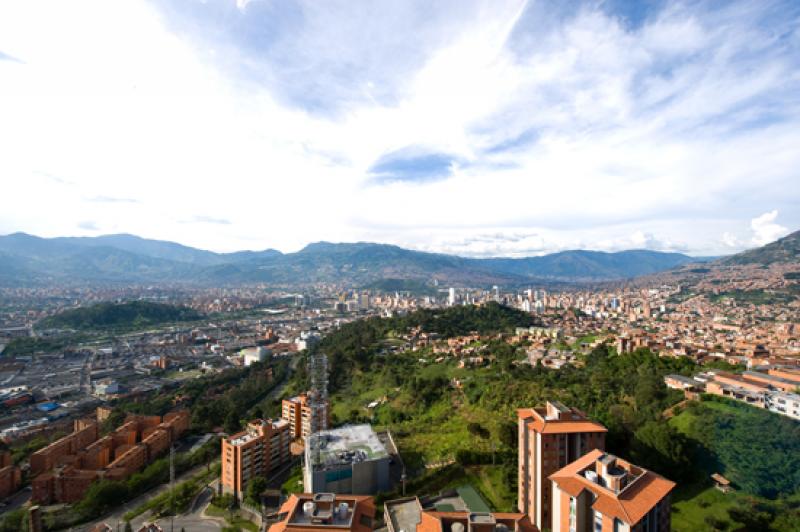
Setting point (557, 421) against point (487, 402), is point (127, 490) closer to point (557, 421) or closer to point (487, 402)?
point (487, 402)

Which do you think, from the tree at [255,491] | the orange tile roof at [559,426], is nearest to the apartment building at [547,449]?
the orange tile roof at [559,426]

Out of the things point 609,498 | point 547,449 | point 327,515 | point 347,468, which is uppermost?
point 327,515

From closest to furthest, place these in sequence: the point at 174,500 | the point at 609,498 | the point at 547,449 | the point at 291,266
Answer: the point at 609,498, the point at 547,449, the point at 174,500, the point at 291,266

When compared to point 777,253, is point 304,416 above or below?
below

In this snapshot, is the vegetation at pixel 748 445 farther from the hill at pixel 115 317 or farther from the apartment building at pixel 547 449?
the hill at pixel 115 317

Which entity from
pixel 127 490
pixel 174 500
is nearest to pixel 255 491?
pixel 174 500
